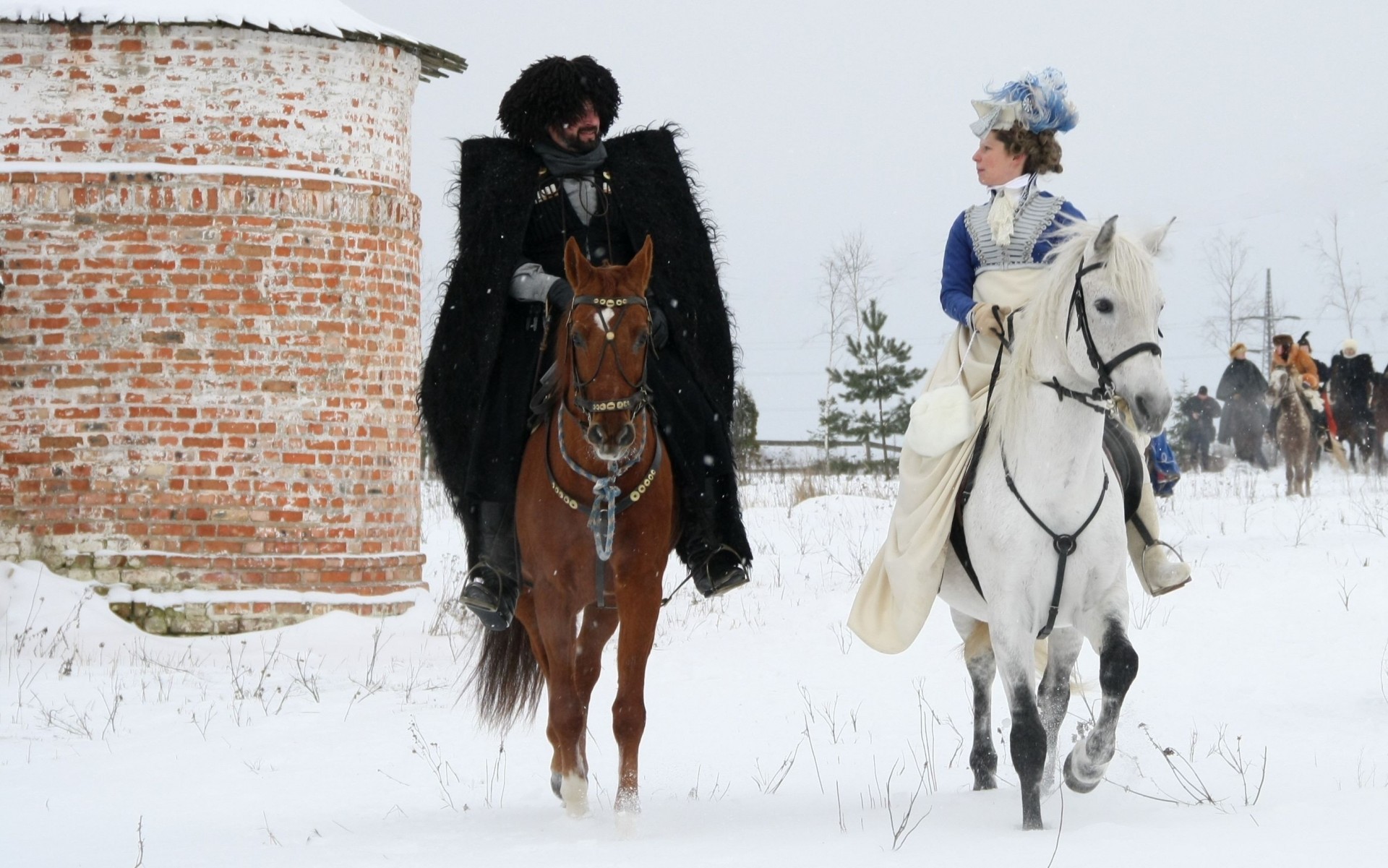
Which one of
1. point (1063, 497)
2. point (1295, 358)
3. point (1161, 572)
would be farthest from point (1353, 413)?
point (1063, 497)

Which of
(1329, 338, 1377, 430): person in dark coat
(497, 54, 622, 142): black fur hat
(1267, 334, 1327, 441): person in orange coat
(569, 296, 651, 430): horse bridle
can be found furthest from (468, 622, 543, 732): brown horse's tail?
(1329, 338, 1377, 430): person in dark coat

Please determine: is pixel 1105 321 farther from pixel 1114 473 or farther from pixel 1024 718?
pixel 1024 718

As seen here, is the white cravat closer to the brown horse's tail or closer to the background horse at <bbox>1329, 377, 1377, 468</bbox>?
the brown horse's tail

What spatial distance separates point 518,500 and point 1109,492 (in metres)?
2.26

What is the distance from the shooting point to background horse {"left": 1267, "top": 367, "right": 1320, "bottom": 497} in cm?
1739

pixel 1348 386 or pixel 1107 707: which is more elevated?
pixel 1348 386

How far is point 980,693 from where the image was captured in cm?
643

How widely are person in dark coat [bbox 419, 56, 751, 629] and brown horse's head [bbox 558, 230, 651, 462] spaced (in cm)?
60

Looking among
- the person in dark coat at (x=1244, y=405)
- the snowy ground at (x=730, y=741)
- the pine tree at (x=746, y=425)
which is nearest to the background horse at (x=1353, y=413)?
the person in dark coat at (x=1244, y=405)

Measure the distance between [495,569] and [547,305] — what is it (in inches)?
41.8

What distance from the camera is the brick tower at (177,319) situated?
1121cm

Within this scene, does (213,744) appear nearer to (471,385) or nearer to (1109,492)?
(471,385)

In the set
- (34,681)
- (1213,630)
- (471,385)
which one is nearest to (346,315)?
(34,681)

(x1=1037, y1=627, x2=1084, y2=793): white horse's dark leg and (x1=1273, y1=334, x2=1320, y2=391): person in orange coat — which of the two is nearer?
(x1=1037, y1=627, x2=1084, y2=793): white horse's dark leg
